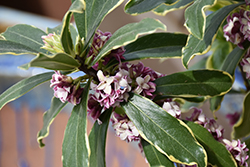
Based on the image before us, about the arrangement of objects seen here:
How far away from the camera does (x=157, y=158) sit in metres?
0.52

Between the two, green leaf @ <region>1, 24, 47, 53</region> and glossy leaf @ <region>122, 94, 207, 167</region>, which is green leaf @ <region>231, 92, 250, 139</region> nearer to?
glossy leaf @ <region>122, 94, 207, 167</region>

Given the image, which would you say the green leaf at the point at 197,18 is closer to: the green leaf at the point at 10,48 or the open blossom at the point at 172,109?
the open blossom at the point at 172,109

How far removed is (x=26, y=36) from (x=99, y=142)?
0.29m

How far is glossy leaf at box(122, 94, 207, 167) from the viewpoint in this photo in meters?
0.46

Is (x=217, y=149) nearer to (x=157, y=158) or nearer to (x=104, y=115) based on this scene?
(x=157, y=158)

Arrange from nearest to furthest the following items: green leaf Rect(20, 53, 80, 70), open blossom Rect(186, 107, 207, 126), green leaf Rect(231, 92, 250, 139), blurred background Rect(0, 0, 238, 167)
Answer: green leaf Rect(20, 53, 80, 70) → open blossom Rect(186, 107, 207, 126) → green leaf Rect(231, 92, 250, 139) → blurred background Rect(0, 0, 238, 167)

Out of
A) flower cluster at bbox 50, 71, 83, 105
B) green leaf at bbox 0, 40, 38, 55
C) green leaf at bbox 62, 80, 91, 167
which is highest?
green leaf at bbox 0, 40, 38, 55

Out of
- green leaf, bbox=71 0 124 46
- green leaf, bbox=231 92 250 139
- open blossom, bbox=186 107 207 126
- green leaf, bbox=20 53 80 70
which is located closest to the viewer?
A: green leaf, bbox=20 53 80 70

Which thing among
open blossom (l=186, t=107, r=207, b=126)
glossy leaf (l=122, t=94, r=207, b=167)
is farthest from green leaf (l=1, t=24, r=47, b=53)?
open blossom (l=186, t=107, r=207, b=126)

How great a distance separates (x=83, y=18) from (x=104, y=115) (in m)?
0.21

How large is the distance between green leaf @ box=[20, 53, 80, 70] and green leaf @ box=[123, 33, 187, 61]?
0.46ft

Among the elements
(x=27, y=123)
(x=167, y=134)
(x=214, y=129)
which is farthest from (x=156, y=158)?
(x=27, y=123)

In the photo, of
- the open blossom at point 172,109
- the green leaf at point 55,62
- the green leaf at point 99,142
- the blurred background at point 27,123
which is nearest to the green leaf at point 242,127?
the open blossom at point 172,109

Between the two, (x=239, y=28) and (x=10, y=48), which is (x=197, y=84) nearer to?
(x=239, y=28)
